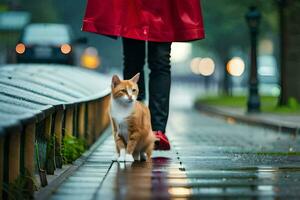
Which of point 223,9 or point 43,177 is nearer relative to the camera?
point 43,177

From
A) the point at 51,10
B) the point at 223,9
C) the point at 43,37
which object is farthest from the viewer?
the point at 51,10

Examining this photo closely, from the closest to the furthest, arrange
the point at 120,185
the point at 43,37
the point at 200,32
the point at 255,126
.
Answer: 1. the point at 120,185
2. the point at 200,32
3. the point at 255,126
4. the point at 43,37

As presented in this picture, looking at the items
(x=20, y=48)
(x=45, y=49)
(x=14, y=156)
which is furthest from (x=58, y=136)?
(x=20, y=48)

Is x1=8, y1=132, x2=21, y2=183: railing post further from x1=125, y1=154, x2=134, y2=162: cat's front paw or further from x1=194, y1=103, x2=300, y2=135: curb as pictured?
x1=194, y1=103, x2=300, y2=135: curb

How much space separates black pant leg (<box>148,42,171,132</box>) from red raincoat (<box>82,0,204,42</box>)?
0.48 ft

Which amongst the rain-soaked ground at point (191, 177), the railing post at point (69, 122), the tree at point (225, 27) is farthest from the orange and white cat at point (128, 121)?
the tree at point (225, 27)

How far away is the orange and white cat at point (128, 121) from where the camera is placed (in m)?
Answer: 8.37

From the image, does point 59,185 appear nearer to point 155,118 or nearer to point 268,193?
point 268,193

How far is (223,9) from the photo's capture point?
41969 mm

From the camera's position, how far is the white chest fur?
8398 millimetres

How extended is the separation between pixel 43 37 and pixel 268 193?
26.6m

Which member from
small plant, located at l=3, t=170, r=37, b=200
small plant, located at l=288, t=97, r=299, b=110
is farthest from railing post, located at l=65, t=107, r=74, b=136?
small plant, located at l=288, t=97, r=299, b=110

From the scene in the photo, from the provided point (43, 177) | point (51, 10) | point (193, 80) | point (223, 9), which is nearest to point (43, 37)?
point (223, 9)

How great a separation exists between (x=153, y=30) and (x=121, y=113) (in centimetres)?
125
